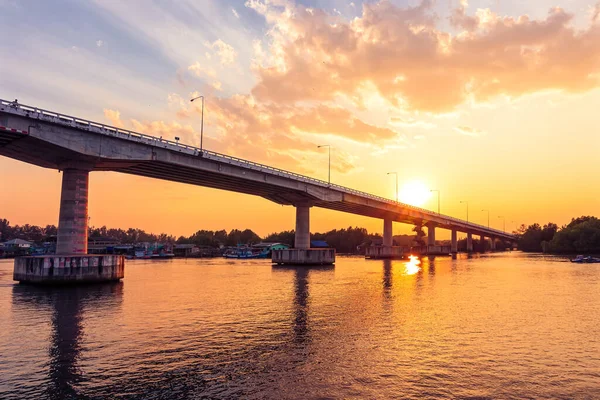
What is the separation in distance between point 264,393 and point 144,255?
597 ft

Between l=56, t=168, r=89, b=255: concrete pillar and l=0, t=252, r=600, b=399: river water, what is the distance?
10.5 meters

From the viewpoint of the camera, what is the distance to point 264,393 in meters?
15.6

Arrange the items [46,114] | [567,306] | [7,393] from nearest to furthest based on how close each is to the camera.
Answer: [7,393] < [567,306] < [46,114]

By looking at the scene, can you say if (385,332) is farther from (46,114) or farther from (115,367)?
(46,114)

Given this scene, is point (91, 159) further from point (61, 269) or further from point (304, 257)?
point (304, 257)

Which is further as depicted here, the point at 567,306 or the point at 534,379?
the point at 567,306

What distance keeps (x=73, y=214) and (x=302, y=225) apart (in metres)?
59.1

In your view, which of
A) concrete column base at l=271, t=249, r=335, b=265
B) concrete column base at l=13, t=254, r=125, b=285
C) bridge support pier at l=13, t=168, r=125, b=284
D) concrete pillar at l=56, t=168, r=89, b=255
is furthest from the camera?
concrete column base at l=271, t=249, r=335, b=265

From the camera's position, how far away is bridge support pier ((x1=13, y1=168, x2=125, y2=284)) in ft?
166

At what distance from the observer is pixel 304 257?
103062 millimetres

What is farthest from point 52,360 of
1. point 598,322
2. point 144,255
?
point 144,255

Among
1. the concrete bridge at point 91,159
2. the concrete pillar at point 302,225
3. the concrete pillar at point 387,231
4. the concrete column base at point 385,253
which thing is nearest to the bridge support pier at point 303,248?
the concrete pillar at point 302,225

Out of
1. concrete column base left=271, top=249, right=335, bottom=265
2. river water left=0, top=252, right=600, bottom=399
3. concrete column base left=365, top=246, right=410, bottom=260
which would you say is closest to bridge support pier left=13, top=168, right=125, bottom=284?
river water left=0, top=252, right=600, bottom=399

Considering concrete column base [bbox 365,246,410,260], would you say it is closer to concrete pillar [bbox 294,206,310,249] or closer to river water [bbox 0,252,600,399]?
concrete pillar [bbox 294,206,310,249]
